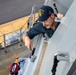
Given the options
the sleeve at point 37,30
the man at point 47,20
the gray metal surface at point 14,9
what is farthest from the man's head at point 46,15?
the gray metal surface at point 14,9

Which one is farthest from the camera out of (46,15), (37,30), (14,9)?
(14,9)

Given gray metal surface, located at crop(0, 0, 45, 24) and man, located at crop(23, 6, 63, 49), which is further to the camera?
gray metal surface, located at crop(0, 0, 45, 24)

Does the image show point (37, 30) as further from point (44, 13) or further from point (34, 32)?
point (44, 13)

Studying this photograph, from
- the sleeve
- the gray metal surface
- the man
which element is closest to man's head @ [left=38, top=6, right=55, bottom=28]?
the man

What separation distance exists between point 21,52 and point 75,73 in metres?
4.49

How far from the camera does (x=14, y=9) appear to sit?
9.95 m

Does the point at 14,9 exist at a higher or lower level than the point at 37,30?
lower

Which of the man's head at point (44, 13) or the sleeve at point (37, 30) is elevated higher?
the man's head at point (44, 13)

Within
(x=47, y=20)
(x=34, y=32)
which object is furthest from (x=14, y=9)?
(x=47, y=20)

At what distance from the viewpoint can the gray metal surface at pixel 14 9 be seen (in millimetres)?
9383

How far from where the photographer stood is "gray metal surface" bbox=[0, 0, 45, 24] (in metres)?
9.38

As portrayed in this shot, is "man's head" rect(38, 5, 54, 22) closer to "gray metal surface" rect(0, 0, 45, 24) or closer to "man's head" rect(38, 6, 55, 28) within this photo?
"man's head" rect(38, 6, 55, 28)

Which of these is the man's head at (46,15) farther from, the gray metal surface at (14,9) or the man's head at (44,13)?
the gray metal surface at (14,9)

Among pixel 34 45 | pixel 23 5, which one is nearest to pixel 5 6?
pixel 23 5
